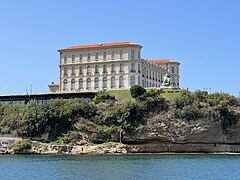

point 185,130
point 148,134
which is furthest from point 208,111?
point 148,134

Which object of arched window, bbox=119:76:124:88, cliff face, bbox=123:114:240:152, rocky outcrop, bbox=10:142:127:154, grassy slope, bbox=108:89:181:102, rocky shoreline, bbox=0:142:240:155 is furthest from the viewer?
arched window, bbox=119:76:124:88

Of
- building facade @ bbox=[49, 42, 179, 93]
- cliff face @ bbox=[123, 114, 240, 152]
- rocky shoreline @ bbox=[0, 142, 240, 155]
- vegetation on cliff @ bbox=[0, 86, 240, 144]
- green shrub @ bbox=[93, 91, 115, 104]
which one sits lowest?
rocky shoreline @ bbox=[0, 142, 240, 155]

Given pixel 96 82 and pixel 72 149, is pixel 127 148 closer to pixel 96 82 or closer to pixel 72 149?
pixel 72 149

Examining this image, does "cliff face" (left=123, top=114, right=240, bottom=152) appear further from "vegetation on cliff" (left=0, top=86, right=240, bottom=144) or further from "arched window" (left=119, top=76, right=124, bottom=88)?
"arched window" (left=119, top=76, right=124, bottom=88)

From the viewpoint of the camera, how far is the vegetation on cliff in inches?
3071

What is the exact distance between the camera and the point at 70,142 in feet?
250

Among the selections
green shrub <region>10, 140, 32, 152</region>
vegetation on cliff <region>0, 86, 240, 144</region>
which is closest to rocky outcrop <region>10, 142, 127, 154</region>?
green shrub <region>10, 140, 32, 152</region>

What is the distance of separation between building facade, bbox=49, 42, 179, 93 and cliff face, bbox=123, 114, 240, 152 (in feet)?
77.9

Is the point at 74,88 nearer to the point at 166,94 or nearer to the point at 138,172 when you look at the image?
the point at 166,94

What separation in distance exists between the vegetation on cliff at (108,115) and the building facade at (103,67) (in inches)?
737

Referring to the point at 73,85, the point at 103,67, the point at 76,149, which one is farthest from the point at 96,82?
the point at 76,149

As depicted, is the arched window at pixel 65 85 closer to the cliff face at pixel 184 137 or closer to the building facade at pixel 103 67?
the building facade at pixel 103 67

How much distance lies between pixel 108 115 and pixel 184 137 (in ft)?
44.0

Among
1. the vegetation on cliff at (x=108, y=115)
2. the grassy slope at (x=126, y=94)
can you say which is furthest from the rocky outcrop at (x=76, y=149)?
the grassy slope at (x=126, y=94)
